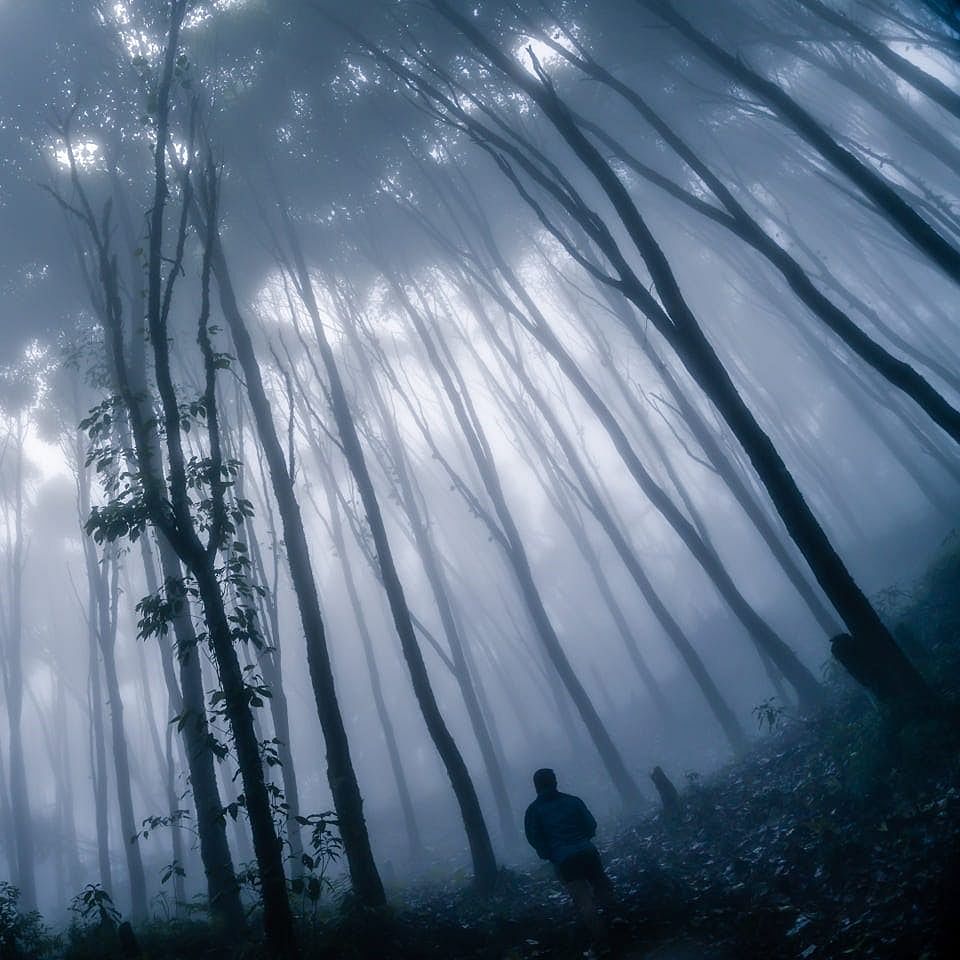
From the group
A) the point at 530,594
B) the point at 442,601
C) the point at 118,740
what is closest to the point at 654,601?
the point at 530,594

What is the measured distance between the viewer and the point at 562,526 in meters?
46.2

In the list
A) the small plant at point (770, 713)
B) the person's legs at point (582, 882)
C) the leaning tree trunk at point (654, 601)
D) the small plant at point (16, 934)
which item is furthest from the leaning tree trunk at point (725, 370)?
the small plant at point (16, 934)

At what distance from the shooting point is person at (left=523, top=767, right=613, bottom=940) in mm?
5039

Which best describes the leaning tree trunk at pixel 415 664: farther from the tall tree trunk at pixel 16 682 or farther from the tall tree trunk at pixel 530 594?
the tall tree trunk at pixel 16 682

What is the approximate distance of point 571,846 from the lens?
5.13 metres

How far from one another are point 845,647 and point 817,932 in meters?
2.44

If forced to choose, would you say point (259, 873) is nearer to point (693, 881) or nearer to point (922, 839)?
point (693, 881)

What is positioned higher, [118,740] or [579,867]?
[118,740]

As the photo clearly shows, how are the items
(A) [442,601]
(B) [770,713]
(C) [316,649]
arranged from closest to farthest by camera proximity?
(C) [316,649], (B) [770,713], (A) [442,601]

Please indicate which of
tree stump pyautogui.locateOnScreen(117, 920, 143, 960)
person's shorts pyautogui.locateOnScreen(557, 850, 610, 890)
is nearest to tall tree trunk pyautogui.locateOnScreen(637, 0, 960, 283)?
person's shorts pyautogui.locateOnScreen(557, 850, 610, 890)

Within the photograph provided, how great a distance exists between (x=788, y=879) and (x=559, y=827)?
6.07 feet

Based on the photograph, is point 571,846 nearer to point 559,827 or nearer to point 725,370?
point 559,827

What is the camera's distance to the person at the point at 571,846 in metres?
5.04

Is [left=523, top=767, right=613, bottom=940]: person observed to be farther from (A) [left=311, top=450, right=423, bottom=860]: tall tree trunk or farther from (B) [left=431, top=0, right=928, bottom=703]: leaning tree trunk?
(A) [left=311, top=450, right=423, bottom=860]: tall tree trunk
